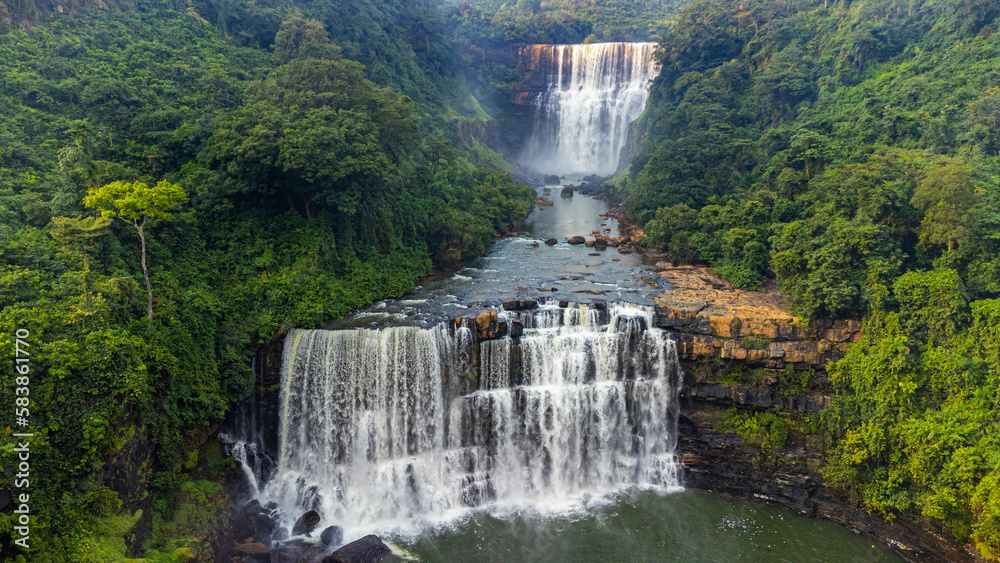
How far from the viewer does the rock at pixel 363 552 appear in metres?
15.9

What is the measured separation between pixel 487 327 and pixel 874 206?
613 inches

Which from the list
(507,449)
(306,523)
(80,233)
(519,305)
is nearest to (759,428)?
(507,449)

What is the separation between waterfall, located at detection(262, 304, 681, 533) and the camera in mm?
19109

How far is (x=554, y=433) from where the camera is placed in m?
20.3

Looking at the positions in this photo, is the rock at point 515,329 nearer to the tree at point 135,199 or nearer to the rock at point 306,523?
the rock at point 306,523

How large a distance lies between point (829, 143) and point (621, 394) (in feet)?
63.3

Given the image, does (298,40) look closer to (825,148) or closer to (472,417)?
(472,417)

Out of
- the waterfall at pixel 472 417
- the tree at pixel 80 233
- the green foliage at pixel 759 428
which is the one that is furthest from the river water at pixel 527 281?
the tree at pixel 80 233

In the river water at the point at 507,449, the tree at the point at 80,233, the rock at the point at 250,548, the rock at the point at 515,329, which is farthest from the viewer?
the rock at the point at 515,329

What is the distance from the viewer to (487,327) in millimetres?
20156

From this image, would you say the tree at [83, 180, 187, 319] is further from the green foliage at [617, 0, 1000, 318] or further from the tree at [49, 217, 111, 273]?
the green foliage at [617, 0, 1000, 318]

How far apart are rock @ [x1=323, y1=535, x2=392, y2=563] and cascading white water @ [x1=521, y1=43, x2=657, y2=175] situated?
49108mm

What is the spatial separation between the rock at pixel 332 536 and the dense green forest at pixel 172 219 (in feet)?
12.6

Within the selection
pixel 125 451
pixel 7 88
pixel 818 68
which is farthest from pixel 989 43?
pixel 7 88
